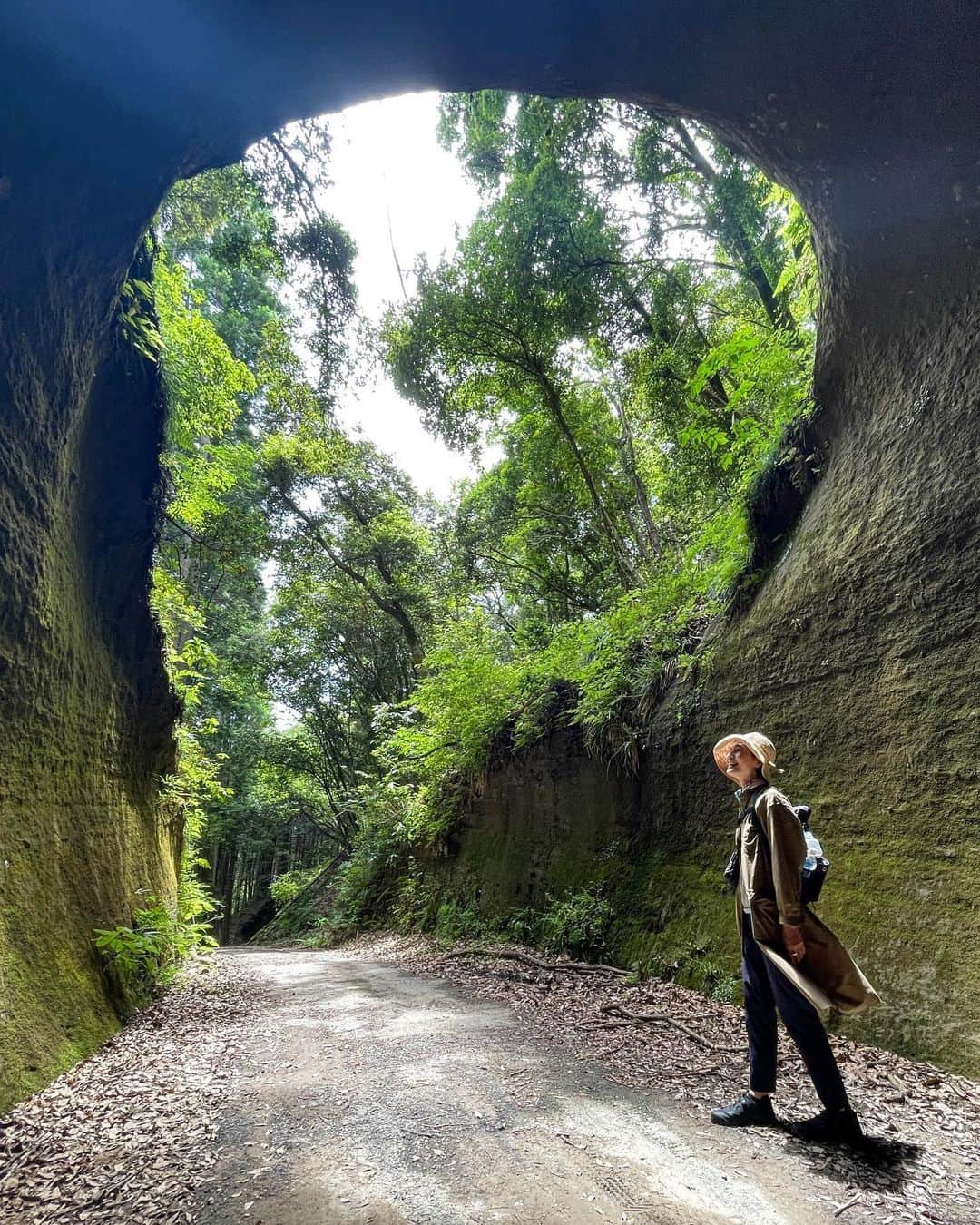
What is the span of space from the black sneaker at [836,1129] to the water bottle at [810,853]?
976 millimetres

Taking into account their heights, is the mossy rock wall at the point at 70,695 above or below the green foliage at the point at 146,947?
above

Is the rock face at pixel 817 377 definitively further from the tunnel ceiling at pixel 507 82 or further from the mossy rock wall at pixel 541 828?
the mossy rock wall at pixel 541 828

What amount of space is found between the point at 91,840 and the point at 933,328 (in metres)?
7.92

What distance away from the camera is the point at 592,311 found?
10703 mm

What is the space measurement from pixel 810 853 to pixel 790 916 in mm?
328

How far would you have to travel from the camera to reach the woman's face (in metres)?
3.12

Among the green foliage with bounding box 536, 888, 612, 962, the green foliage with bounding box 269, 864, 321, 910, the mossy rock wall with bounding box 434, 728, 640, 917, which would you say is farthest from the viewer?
the green foliage with bounding box 269, 864, 321, 910

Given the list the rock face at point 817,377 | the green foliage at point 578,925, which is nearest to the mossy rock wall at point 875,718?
the rock face at point 817,377

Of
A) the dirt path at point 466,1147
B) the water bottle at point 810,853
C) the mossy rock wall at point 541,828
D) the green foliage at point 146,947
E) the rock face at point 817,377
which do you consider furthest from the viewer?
the mossy rock wall at point 541,828

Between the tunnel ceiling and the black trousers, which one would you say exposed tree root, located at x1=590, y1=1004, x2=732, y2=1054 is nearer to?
the black trousers

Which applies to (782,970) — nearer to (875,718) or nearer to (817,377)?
(875,718)

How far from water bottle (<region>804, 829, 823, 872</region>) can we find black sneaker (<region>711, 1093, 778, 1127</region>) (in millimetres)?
1115

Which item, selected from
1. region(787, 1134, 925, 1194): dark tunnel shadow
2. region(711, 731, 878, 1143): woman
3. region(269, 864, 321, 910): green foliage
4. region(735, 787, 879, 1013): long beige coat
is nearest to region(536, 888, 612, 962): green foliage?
region(711, 731, 878, 1143): woman

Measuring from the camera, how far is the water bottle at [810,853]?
109 inches
